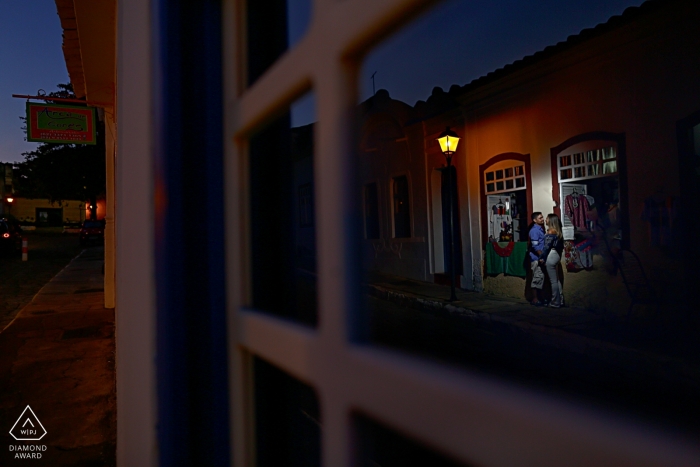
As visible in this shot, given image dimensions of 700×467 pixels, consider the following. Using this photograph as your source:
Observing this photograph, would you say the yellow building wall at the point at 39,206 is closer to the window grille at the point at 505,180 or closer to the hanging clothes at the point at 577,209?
the window grille at the point at 505,180

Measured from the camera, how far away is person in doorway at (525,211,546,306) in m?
8.16

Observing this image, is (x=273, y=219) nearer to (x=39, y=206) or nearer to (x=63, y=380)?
(x=63, y=380)

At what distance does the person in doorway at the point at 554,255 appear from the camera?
26.2ft

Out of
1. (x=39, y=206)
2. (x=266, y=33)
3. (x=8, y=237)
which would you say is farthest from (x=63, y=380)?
(x=39, y=206)

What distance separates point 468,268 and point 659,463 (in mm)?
10148

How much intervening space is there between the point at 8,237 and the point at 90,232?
8235 millimetres

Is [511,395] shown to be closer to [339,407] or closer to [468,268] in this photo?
[339,407]

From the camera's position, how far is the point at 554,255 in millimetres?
8000

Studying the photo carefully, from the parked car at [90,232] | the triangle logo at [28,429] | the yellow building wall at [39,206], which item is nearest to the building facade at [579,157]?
the triangle logo at [28,429]

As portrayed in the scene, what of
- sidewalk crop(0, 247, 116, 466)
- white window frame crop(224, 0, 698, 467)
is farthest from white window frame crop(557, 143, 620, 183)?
white window frame crop(224, 0, 698, 467)

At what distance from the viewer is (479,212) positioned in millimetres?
9852

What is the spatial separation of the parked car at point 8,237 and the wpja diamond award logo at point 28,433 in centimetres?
1706

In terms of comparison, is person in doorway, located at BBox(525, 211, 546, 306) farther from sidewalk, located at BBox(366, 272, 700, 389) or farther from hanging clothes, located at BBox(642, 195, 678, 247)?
hanging clothes, located at BBox(642, 195, 678, 247)

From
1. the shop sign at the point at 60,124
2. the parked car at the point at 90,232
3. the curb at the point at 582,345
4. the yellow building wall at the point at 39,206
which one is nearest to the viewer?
the curb at the point at 582,345
